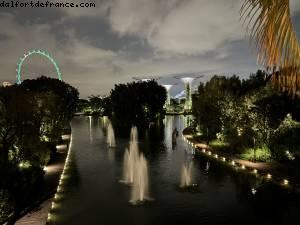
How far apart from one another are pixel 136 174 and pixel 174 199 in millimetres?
6478

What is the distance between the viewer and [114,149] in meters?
38.6

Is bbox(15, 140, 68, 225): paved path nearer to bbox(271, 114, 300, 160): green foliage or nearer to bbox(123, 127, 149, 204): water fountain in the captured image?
bbox(123, 127, 149, 204): water fountain

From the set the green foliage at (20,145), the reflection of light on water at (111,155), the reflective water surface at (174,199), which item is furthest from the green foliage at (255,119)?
the green foliage at (20,145)

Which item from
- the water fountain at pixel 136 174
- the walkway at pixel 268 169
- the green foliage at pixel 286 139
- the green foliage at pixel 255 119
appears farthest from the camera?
the green foliage at pixel 255 119

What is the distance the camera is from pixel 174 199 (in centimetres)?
1998

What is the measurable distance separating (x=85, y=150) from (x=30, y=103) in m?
12.5

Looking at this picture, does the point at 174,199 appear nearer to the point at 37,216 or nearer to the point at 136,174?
the point at 136,174

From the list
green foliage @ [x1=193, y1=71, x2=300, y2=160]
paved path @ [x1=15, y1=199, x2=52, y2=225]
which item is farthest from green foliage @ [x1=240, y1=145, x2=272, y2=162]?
paved path @ [x1=15, y1=199, x2=52, y2=225]

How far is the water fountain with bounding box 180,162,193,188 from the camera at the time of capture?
23156mm

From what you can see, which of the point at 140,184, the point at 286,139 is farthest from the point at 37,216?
the point at 286,139

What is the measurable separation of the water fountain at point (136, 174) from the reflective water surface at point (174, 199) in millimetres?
424

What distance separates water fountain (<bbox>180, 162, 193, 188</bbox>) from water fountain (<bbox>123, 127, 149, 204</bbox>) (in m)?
2.42

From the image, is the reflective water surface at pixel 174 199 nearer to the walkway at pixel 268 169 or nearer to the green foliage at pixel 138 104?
the walkway at pixel 268 169

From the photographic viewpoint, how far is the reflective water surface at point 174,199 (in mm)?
17156
